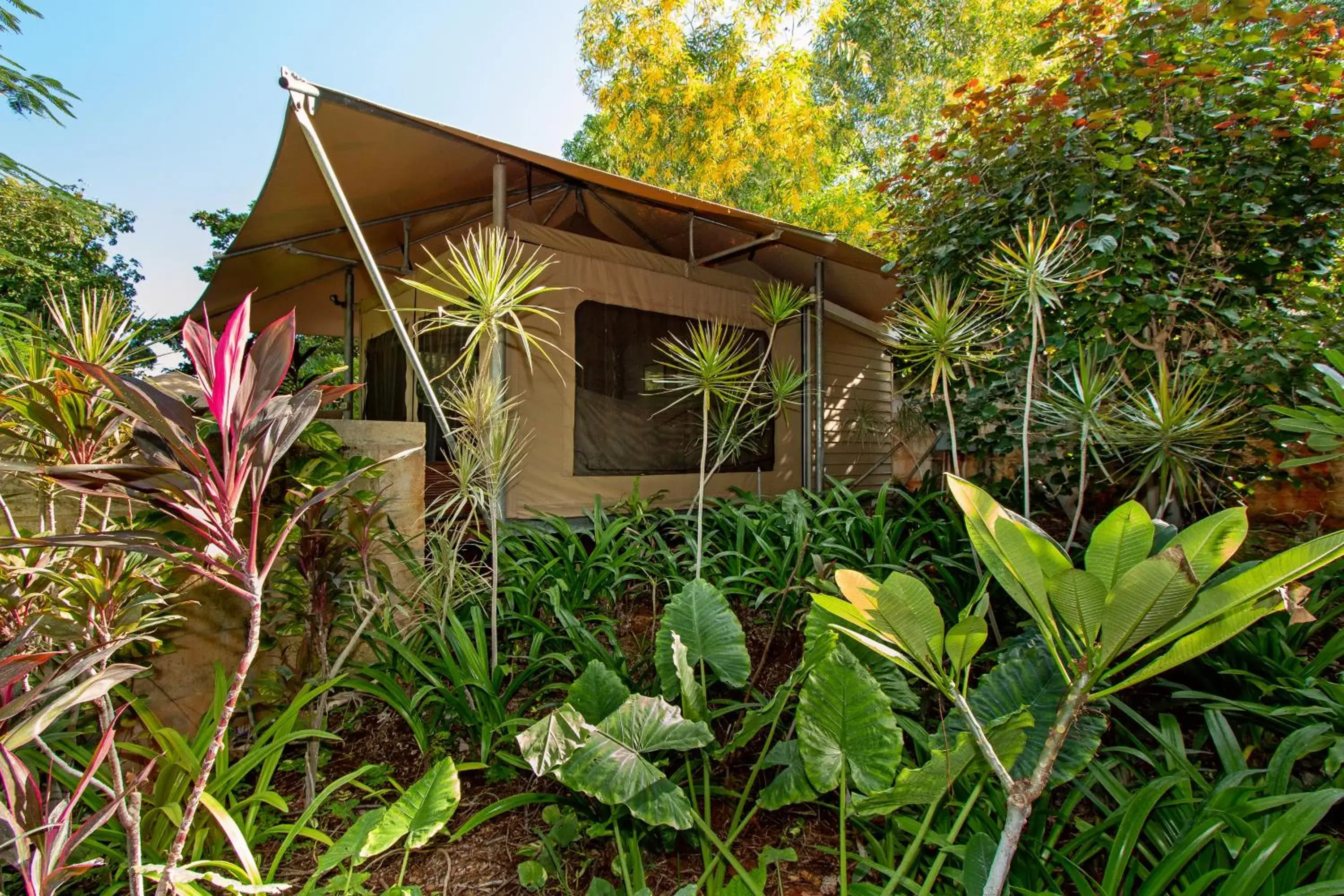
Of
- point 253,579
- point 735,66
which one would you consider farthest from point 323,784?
point 735,66

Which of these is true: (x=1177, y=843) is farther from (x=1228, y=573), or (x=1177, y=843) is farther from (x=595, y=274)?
(x=595, y=274)

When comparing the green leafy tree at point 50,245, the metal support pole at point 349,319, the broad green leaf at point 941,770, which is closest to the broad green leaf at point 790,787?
the broad green leaf at point 941,770

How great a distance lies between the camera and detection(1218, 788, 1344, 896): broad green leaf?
118cm

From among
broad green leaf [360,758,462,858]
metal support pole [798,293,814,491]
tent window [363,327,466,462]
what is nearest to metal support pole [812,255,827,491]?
metal support pole [798,293,814,491]

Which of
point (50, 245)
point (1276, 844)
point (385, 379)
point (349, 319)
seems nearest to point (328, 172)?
point (1276, 844)

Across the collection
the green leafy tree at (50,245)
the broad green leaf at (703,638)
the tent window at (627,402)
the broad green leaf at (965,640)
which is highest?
the green leafy tree at (50,245)

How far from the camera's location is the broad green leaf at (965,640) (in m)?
1.01

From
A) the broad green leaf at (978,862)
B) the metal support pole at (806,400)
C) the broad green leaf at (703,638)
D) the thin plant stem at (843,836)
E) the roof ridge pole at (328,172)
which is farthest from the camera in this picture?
the metal support pole at (806,400)

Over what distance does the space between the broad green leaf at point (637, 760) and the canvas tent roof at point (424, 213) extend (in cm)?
237

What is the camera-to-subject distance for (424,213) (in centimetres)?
462

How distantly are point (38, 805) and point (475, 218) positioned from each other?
4.52 meters

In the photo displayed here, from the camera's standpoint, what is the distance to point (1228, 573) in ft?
3.95

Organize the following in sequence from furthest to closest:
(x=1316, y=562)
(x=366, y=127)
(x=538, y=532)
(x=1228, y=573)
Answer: (x=538, y=532), (x=366, y=127), (x=1228, y=573), (x=1316, y=562)

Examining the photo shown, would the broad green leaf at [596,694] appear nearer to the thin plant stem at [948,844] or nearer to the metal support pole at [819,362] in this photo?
the thin plant stem at [948,844]
